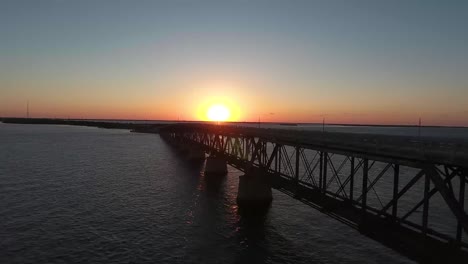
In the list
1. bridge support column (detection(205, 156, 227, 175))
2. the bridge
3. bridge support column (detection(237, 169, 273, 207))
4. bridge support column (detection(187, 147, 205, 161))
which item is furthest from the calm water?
bridge support column (detection(187, 147, 205, 161))

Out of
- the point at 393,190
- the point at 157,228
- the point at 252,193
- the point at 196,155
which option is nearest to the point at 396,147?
the point at 393,190

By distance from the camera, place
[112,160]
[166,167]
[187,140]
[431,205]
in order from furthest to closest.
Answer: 1. [187,140]
2. [112,160]
3. [166,167]
4. [431,205]

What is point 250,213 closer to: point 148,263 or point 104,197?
point 148,263

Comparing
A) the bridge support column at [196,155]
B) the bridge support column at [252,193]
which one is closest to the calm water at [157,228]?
the bridge support column at [252,193]

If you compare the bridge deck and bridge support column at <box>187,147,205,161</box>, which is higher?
the bridge deck

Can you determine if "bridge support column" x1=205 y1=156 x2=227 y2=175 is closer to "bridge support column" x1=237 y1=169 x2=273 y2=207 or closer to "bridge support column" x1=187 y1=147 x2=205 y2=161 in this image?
"bridge support column" x1=187 y1=147 x2=205 y2=161

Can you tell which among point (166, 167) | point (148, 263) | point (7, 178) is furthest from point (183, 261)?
point (166, 167)

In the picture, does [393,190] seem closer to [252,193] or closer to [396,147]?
[396,147]

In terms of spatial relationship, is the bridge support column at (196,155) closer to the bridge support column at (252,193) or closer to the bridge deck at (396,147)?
the bridge support column at (252,193)
